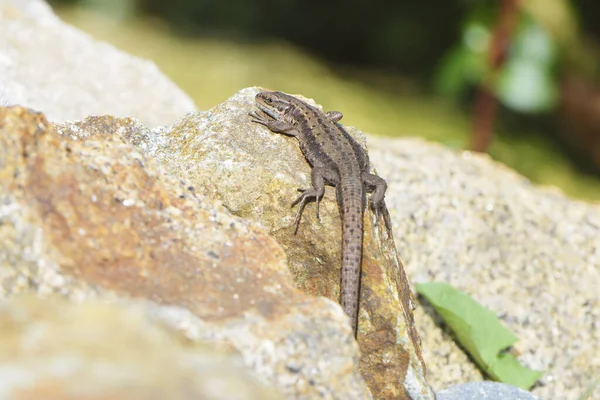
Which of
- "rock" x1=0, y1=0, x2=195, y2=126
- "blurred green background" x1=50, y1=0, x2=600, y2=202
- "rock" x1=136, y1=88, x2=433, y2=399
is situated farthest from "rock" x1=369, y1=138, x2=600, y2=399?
"blurred green background" x1=50, y1=0, x2=600, y2=202

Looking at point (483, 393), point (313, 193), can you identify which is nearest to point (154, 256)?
point (313, 193)

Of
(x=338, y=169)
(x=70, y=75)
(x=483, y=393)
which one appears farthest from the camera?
(x=70, y=75)

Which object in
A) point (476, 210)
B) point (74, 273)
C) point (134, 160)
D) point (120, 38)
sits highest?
point (120, 38)

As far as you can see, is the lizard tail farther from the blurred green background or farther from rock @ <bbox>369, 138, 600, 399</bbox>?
the blurred green background

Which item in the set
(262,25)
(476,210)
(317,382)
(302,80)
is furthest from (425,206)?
(262,25)

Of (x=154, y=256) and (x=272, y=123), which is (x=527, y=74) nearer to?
(x=272, y=123)

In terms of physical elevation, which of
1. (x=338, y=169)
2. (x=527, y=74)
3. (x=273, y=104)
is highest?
(x=527, y=74)

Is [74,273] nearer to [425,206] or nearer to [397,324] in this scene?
[397,324]
